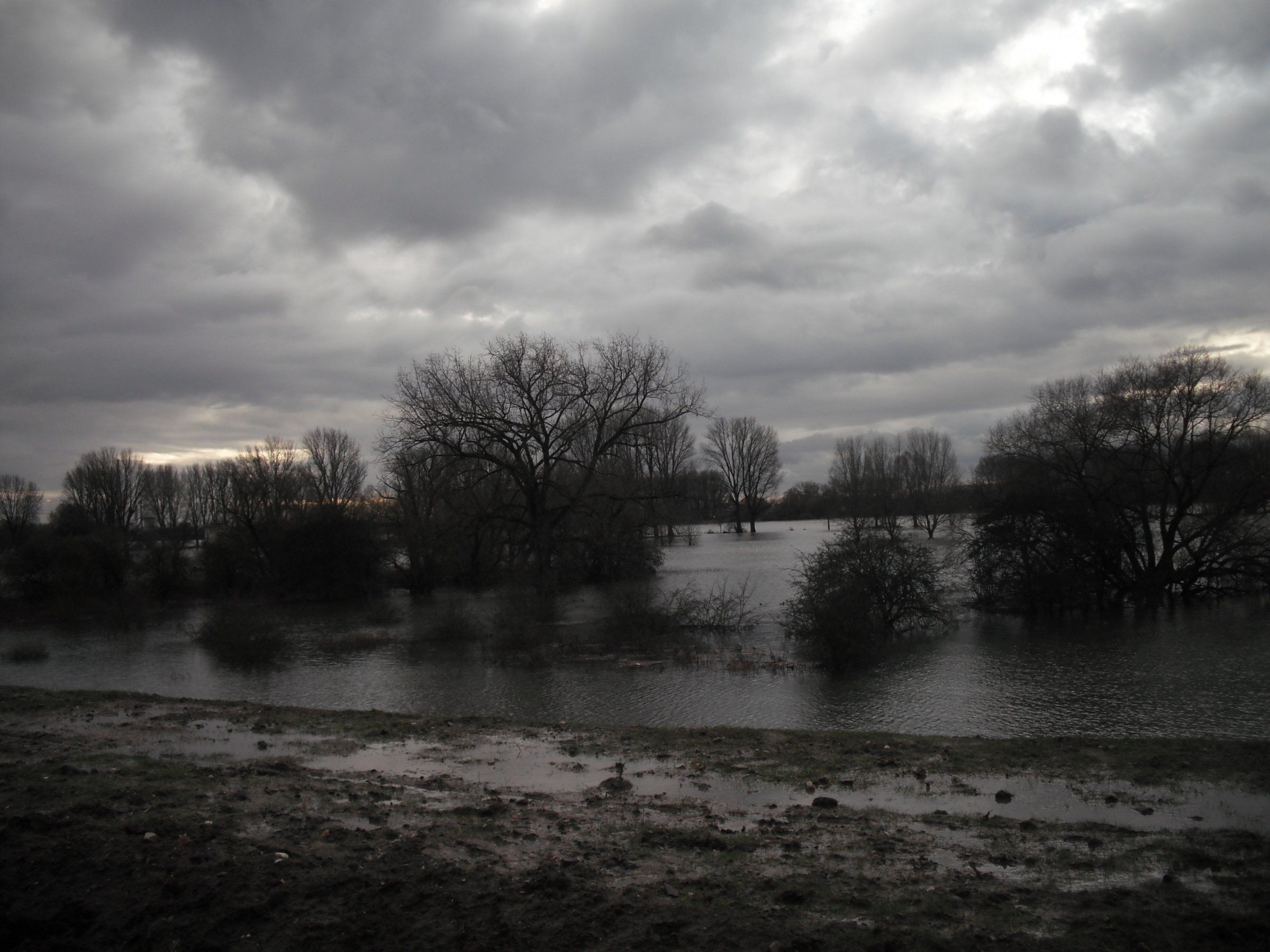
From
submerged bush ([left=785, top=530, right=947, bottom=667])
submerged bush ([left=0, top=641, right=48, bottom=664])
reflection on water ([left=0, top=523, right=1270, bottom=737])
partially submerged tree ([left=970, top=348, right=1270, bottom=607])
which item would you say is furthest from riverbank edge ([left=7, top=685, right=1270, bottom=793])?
partially submerged tree ([left=970, top=348, right=1270, bottom=607])

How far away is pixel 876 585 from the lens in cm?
1959

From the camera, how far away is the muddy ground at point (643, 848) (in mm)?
4188

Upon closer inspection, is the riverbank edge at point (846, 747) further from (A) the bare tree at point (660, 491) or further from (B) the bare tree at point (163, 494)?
(B) the bare tree at point (163, 494)

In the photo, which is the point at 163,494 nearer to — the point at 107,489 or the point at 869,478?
the point at 107,489

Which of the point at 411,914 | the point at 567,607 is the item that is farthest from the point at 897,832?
the point at 567,607

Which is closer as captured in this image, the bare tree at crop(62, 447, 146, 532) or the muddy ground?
the muddy ground

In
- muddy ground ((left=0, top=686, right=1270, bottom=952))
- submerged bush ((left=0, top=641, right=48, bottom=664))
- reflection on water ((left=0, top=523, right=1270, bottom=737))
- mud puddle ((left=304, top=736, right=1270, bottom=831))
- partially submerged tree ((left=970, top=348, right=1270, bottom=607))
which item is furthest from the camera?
partially submerged tree ((left=970, top=348, right=1270, bottom=607))

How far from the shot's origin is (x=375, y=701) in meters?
14.5

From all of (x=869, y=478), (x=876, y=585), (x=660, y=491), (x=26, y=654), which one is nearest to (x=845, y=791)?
(x=876, y=585)

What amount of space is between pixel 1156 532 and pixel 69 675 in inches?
1312

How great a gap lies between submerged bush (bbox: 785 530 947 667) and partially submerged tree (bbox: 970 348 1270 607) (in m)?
4.94

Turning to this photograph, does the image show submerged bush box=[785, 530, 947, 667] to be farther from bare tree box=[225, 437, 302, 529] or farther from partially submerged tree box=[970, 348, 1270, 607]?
bare tree box=[225, 437, 302, 529]

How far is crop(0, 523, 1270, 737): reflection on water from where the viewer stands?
39.0ft

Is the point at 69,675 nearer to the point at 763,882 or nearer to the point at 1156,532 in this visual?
the point at 763,882
